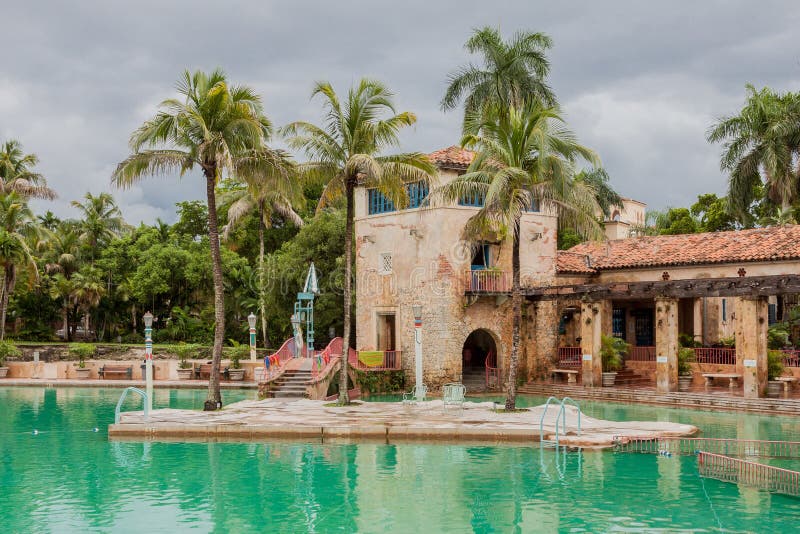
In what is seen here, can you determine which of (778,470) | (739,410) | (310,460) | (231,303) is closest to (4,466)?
(310,460)

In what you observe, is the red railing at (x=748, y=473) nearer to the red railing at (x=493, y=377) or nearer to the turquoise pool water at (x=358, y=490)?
the turquoise pool water at (x=358, y=490)

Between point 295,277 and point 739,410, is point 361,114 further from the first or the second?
point 295,277

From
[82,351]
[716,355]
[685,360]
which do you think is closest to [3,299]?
[82,351]

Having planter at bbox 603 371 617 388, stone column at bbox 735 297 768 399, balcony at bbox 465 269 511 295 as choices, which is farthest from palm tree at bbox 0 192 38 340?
stone column at bbox 735 297 768 399

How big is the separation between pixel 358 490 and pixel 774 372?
18063 mm

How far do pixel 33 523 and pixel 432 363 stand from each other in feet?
65.3

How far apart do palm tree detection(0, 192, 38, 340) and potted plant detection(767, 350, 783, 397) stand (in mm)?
34062

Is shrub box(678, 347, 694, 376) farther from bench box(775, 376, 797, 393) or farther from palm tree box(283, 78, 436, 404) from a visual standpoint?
palm tree box(283, 78, 436, 404)

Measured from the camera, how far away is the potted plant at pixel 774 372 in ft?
88.2

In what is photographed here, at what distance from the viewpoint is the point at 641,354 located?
34000 millimetres

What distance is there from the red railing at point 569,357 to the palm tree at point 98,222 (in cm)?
3425

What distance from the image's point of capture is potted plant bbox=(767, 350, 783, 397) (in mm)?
26875

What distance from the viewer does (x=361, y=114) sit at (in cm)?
2441

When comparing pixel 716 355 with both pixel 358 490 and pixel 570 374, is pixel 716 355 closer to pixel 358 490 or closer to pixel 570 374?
pixel 570 374
